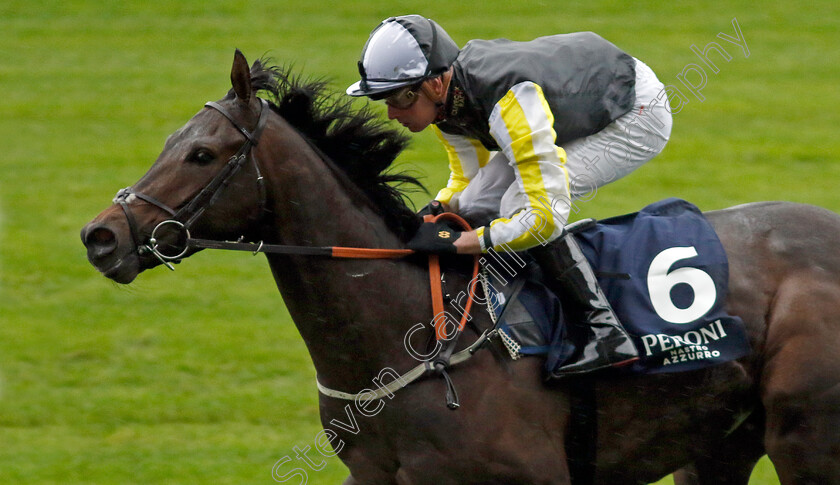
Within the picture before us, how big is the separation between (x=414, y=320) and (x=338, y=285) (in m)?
0.29

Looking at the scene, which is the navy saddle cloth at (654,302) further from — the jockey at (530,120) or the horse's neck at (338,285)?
the horse's neck at (338,285)

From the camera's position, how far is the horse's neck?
3379mm

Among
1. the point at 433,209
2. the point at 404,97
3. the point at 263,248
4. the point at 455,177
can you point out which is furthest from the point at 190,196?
the point at 455,177

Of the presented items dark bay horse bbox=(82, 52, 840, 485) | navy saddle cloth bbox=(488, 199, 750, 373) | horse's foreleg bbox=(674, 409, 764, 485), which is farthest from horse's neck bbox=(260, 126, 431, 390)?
horse's foreleg bbox=(674, 409, 764, 485)

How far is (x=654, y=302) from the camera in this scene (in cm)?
362

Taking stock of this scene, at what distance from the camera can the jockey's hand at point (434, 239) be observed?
3488 mm

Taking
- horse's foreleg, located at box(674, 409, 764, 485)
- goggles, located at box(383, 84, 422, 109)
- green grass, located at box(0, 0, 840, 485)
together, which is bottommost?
green grass, located at box(0, 0, 840, 485)

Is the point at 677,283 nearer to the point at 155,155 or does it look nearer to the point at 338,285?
the point at 338,285

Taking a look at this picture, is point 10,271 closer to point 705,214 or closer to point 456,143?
point 456,143

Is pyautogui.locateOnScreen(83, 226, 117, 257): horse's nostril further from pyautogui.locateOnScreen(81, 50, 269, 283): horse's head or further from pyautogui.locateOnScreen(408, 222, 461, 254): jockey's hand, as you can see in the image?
pyautogui.locateOnScreen(408, 222, 461, 254): jockey's hand

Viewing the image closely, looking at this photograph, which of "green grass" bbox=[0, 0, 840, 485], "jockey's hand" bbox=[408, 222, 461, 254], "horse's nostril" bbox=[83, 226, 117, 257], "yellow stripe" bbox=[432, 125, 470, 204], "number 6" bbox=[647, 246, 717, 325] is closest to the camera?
"horse's nostril" bbox=[83, 226, 117, 257]

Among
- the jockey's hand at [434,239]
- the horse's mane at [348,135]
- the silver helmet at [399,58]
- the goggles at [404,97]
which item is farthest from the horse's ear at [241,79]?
the jockey's hand at [434,239]

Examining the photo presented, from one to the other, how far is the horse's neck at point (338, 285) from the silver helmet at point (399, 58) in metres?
0.32

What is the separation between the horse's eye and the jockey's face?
654mm
